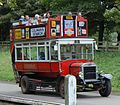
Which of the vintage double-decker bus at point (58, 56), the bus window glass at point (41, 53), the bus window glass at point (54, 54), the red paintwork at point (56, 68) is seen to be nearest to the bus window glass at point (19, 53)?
the vintage double-decker bus at point (58, 56)

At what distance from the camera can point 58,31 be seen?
18.6 meters

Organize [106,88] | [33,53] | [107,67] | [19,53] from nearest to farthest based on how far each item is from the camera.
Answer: [106,88] → [33,53] → [19,53] → [107,67]

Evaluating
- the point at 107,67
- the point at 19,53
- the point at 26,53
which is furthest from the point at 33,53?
the point at 107,67

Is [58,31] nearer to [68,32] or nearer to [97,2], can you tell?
[68,32]

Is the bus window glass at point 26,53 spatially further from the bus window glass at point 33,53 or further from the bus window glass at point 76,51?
the bus window glass at point 76,51

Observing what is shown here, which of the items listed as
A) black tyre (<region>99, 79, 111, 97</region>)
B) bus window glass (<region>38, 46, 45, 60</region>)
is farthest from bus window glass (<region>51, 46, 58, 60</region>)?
black tyre (<region>99, 79, 111, 97</region>)

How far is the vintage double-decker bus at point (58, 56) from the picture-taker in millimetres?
17984

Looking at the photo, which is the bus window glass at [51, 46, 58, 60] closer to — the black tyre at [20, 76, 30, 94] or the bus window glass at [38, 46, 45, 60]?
the bus window glass at [38, 46, 45, 60]

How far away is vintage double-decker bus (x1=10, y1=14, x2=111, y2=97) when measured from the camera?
18.0m

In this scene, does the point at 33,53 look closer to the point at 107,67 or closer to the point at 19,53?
the point at 19,53

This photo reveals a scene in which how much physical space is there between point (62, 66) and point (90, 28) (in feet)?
105

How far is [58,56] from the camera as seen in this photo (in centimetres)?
1809

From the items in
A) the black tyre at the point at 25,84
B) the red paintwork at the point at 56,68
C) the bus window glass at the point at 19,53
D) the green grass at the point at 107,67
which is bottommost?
the green grass at the point at 107,67

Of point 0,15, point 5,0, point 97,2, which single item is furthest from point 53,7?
point 5,0
